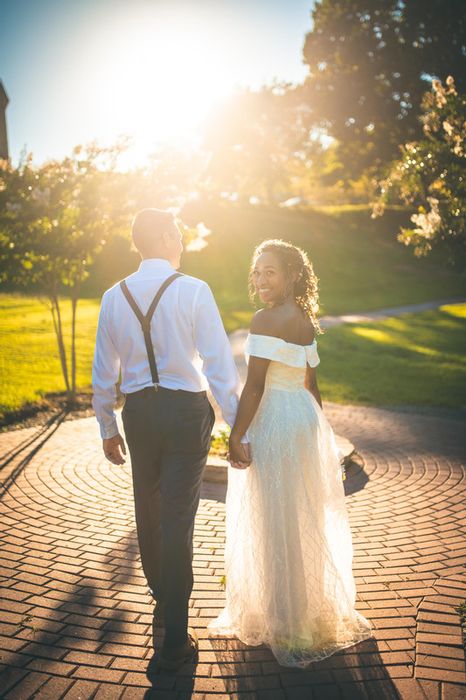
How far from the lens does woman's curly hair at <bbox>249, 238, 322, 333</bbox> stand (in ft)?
10.5

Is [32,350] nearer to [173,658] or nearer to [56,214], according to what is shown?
A: [56,214]

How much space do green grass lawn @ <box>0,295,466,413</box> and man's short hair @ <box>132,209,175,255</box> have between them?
7133 millimetres

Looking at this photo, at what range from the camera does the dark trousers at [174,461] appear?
2861 mm

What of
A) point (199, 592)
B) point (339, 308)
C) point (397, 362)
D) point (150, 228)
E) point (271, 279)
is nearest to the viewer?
point (150, 228)

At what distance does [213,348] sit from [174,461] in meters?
0.66

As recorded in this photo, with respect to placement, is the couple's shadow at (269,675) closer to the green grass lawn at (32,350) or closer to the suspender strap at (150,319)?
the suspender strap at (150,319)

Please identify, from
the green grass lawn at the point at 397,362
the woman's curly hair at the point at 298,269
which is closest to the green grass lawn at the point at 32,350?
the green grass lawn at the point at 397,362

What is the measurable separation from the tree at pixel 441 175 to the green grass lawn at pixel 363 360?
184 inches

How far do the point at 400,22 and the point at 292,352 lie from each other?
37.5 meters

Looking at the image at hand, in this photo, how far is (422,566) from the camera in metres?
4.14

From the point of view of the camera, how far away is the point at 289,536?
3.09 metres

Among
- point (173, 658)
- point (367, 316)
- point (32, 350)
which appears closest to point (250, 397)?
point (173, 658)

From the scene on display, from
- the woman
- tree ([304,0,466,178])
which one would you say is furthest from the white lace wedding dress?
tree ([304,0,466,178])

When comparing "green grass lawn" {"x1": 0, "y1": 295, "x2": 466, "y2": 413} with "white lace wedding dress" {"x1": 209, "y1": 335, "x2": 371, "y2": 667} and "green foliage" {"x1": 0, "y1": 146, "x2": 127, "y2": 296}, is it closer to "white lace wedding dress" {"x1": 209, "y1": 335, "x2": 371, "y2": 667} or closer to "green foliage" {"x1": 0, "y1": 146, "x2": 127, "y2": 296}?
"green foliage" {"x1": 0, "y1": 146, "x2": 127, "y2": 296}
